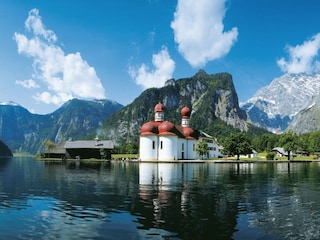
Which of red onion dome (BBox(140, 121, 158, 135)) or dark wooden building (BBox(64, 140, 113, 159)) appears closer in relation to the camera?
red onion dome (BBox(140, 121, 158, 135))

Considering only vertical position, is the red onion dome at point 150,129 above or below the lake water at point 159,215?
above

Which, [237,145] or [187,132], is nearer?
[237,145]

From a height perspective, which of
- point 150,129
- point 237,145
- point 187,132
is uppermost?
point 150,129

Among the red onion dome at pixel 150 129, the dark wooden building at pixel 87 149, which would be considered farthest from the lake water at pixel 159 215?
the dark wooden building at pixel 87 149

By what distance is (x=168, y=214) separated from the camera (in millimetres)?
21062

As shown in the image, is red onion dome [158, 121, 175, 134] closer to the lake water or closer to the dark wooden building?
the dark wooden building

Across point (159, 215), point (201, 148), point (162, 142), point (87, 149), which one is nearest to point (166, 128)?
point (162, 142)

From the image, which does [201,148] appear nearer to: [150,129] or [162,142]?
[162,142]

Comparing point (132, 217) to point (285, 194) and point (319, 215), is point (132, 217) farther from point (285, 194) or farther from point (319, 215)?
point (285, 194)

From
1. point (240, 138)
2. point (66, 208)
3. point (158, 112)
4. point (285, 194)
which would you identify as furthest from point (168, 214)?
point (158, 112)

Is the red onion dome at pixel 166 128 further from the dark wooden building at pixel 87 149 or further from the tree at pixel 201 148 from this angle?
the dark wooden building at pixel 87 149

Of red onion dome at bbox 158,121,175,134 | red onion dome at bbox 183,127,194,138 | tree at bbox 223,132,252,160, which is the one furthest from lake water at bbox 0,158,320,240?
red onion dome at bbox 183,127,194,138

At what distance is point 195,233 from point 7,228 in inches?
386

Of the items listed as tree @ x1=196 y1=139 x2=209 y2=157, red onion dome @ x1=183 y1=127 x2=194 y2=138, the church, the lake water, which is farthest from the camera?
red onion dome @ x1=183 y1=127 x2=194 y2=138
